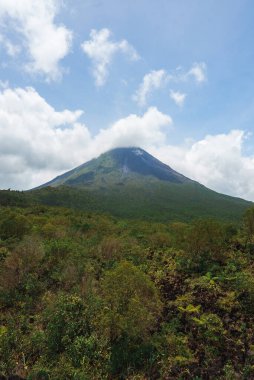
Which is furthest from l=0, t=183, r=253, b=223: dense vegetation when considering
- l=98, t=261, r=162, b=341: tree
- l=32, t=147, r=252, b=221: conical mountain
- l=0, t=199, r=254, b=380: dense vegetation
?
l=98, t=261, r=162, b=341: tree

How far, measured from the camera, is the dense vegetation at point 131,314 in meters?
11.3

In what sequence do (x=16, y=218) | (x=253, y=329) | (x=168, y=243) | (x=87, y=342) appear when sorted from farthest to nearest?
(x=16, y=218), (x=168, y=243), (x=253, y=329), (x=87, y=342)

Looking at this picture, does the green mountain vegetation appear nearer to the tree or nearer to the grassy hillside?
the tree

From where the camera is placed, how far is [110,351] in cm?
1191

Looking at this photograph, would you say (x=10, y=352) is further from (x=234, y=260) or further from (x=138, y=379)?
(x=234, y=260)

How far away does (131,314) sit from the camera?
40.6 feet

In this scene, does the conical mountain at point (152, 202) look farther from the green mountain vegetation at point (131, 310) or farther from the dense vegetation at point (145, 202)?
the green mountain vegetation at point (131, 310)

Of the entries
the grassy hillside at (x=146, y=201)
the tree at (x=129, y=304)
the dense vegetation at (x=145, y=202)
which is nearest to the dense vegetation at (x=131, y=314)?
the tree at (x=129, y=304)

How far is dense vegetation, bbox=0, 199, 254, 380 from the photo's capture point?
443 inches

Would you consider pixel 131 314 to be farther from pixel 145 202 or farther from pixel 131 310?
pixel 145 202

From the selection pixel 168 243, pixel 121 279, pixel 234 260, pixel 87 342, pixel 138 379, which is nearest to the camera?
pixel 138 379

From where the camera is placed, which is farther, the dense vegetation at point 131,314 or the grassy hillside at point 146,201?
the grassy hillside at point 146,201

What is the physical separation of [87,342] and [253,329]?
244 inches

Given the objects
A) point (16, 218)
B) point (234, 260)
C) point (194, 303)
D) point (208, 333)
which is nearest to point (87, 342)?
point (208, 333)
